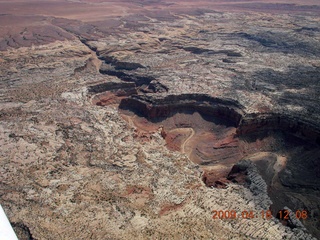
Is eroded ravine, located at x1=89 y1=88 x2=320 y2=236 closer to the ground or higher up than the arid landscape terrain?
closer to the ground

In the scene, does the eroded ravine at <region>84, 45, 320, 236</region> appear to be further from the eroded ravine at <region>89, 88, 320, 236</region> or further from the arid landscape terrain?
the arid landscape terrain

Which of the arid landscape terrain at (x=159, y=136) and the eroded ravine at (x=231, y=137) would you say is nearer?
the arid landscape terrain at (x=159, y=136)

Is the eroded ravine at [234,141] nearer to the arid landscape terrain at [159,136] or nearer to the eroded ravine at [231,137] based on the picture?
the eroded ravine at [231,137]

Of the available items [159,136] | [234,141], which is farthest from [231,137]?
[159,136]

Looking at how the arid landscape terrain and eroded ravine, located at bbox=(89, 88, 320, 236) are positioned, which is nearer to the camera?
the arid landscape terrain

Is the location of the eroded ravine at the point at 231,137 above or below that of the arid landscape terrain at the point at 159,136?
below

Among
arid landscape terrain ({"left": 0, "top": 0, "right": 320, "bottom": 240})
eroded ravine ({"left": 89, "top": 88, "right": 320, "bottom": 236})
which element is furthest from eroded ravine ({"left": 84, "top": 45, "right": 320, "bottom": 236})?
arid landscape terrain ({"left": 0, "top": 0, "right": 320, "bottom": 240})

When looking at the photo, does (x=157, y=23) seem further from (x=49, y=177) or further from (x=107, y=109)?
(x=49, y=177)

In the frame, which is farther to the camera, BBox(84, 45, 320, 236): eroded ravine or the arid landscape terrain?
BBox(84, 45, 320, 236): eroded ravine

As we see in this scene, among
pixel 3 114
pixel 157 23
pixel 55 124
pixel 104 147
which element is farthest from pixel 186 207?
pixel 157 23

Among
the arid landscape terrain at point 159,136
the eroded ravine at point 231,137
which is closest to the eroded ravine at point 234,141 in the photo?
the eroded ravine at point 231,137
